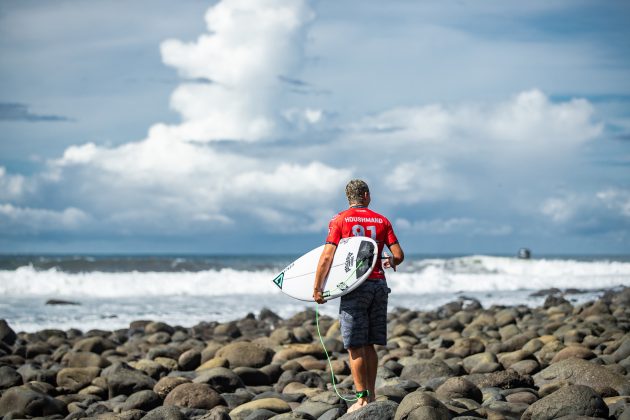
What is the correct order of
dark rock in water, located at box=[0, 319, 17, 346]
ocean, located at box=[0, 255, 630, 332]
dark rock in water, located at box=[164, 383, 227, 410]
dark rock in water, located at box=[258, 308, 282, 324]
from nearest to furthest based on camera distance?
1. dark rock in water, located at box=[164, 383, 227, 410]
2. dark rock in water, located at box=[0, 319, 17, 346]
3. dark rock in water, located at box=[258, 308, 282, 324]
4. ocean, located at box=[0, 255, 630, 332]

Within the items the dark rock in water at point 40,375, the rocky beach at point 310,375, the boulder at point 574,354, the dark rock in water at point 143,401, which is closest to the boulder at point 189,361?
the rocky beach at point 310,375

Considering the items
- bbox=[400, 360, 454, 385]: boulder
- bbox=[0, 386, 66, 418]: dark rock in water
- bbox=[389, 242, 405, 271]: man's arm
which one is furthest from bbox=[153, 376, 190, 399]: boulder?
bbox=[389, 242, 405, 271]: man's arm

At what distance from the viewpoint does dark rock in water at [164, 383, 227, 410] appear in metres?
7.05

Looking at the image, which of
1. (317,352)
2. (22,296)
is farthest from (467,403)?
(22,296)

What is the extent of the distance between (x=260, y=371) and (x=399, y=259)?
3.74 m

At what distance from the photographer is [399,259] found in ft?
18.3

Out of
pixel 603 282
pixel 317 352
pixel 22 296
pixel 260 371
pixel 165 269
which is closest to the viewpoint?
pixel 260 371

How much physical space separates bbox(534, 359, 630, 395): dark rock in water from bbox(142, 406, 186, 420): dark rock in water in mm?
3650

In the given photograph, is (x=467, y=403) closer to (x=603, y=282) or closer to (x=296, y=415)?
(x=296, y=415)

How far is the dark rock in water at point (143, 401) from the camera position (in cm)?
727

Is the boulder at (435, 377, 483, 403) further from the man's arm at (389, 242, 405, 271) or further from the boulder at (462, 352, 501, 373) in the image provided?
the boulder at (462, 352, 501, 373)

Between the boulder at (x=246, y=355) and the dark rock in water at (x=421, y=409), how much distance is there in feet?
14.4

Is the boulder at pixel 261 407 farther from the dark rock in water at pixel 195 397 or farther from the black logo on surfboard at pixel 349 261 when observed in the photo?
the black logo on surfboard at pixel 349 261

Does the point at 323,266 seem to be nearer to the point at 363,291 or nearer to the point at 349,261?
the point at 349,261
